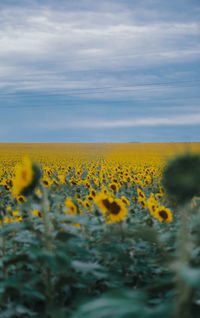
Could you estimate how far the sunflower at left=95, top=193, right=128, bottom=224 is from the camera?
3.99 meters

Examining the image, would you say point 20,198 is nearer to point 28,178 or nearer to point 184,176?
point 28,178

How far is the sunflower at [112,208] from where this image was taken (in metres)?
3.99

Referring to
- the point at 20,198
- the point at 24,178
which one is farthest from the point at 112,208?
the point at 20,198

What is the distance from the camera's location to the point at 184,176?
1.69 metres

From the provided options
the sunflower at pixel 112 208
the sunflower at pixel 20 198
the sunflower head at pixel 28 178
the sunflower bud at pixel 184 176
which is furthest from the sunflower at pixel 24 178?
the sunflower at pixel 20 198

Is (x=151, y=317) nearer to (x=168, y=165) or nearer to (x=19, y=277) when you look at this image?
(x=168, y=165)

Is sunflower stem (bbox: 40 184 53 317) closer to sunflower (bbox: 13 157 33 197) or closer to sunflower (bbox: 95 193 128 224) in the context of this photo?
sunflower (bbox: 13 157 33 197)

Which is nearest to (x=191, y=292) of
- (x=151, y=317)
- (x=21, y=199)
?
(x=151, y=317)

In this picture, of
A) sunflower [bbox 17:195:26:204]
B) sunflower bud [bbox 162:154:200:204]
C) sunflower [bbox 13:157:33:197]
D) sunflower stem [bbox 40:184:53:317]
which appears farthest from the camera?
sunflower [bbox 17:195:26:204]

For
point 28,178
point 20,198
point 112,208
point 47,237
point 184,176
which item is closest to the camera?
point 184,176

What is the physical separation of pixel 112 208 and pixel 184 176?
2425 mm

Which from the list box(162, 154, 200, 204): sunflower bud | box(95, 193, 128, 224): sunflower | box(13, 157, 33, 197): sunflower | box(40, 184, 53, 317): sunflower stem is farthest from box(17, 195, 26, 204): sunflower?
box(162, 154, 200, 204): sunflower bud

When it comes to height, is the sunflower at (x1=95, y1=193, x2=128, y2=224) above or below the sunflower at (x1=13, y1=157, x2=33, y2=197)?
below

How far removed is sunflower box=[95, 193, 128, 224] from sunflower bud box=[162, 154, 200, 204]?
2.29 m
